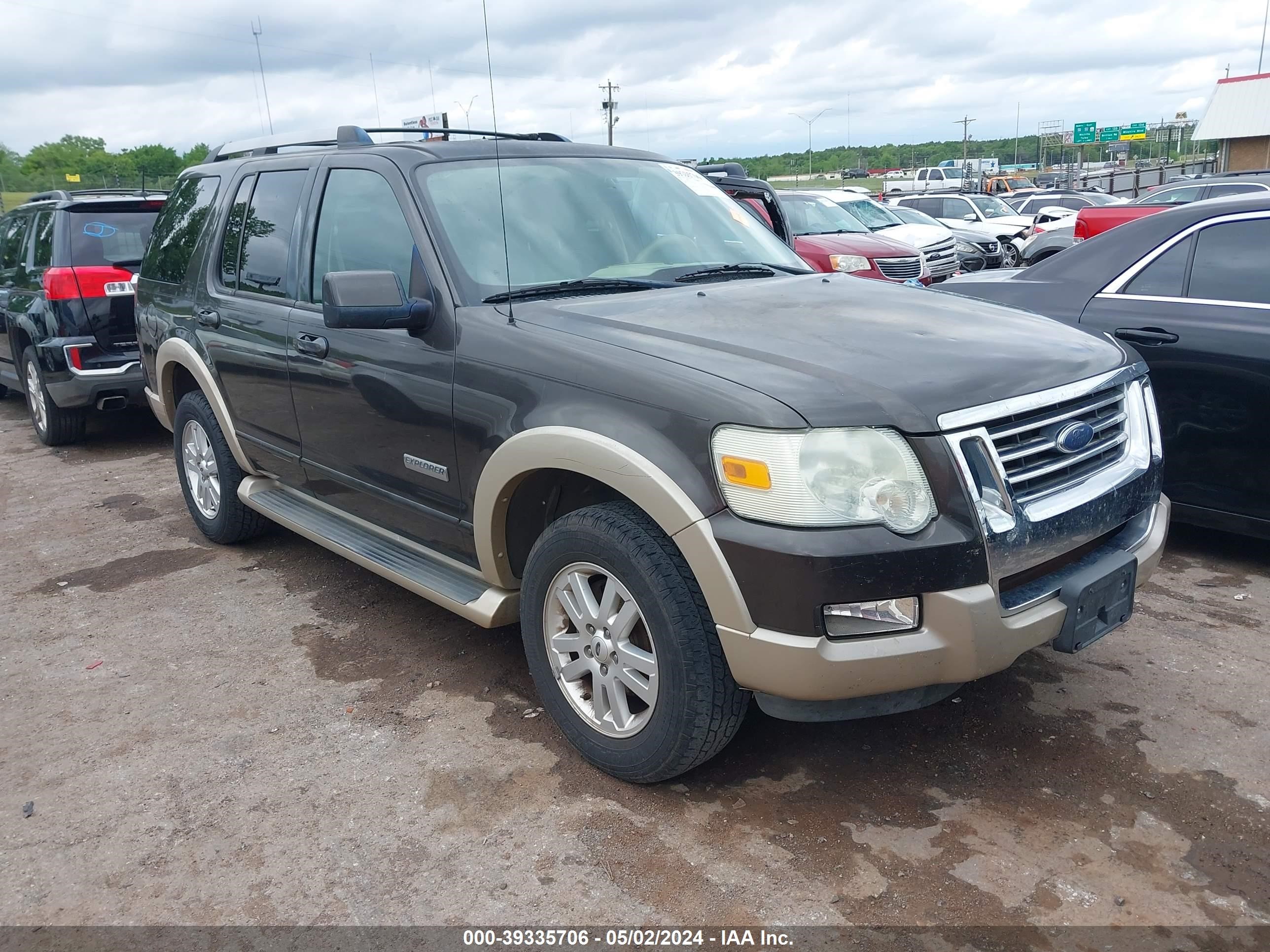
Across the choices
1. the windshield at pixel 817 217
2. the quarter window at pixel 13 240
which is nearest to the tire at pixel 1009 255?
the windshield at pixel 817 217

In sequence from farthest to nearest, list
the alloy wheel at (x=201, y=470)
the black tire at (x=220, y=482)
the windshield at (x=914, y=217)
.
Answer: the windshield at (x=914, y=217) → the alloy wheel at (x=201, y=470) → the black tire at (x=220, y=482)

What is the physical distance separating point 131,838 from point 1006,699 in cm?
278

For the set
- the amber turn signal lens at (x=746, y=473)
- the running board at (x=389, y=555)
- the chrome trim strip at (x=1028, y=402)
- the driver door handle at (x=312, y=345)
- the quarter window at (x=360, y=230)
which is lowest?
the running board at (x=389, y=555)

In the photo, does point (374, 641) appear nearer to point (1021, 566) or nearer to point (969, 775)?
point (969, 775)

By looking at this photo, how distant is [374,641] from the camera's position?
14.0 feet

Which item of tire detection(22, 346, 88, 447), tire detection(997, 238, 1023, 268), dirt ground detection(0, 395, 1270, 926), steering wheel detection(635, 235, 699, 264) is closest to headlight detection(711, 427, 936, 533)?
dirt ground detection(0, 395, 1270, 926)

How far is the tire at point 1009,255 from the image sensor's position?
66.7ft

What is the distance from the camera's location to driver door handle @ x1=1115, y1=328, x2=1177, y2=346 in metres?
4.57

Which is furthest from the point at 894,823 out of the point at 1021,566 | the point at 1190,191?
the point at 1190,191

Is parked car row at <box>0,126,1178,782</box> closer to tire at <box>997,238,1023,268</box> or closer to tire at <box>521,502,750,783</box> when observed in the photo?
tire at <box>521,502,750,783</box>

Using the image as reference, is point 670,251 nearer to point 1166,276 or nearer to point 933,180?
point 1166,276

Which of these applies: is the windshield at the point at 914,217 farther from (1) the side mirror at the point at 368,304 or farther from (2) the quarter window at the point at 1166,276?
(1) the side mirror at the point at 368,304

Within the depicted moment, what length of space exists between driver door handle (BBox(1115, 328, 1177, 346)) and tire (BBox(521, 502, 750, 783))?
9.50ft

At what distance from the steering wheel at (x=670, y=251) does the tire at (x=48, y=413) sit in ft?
19.0
